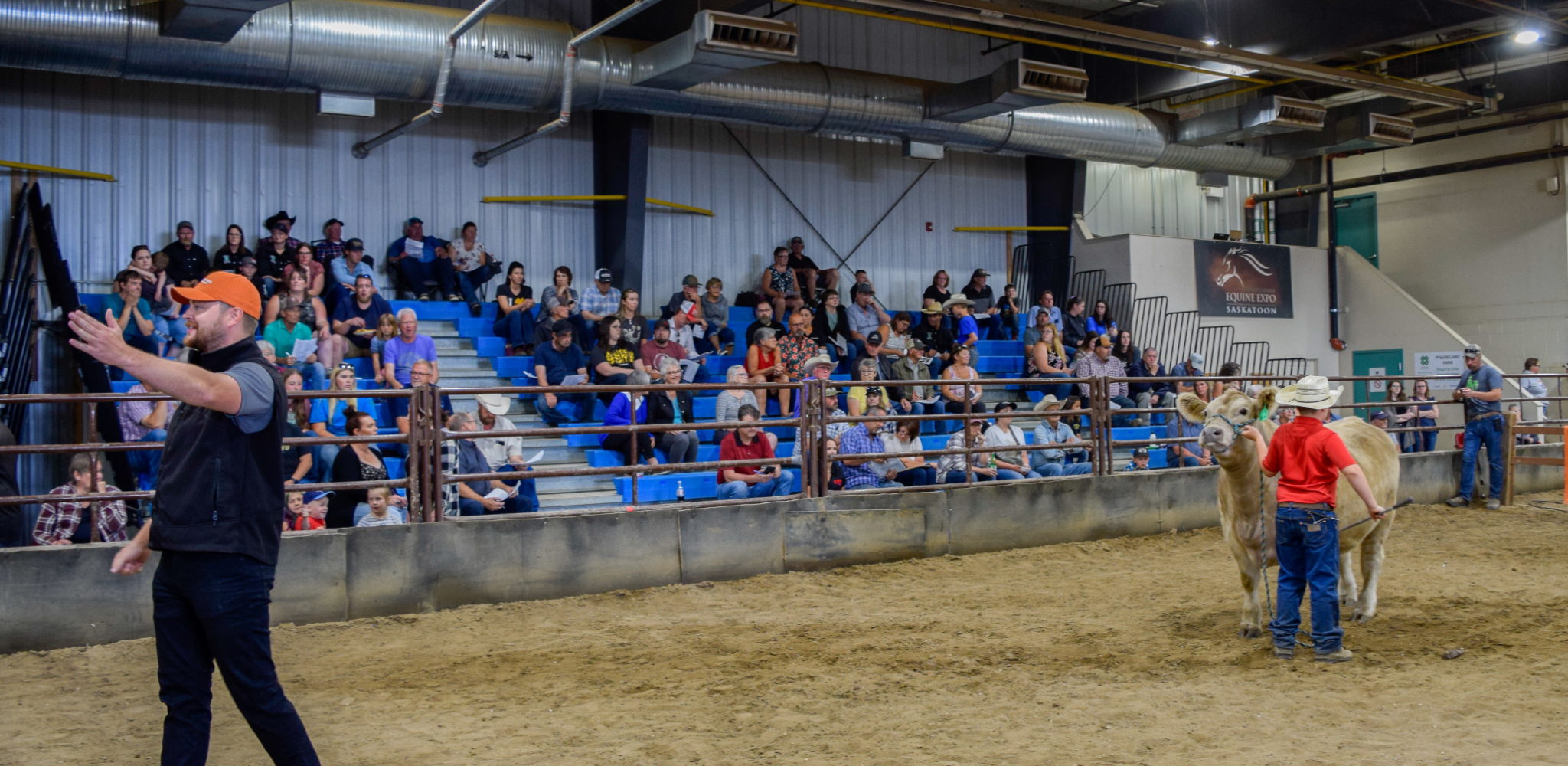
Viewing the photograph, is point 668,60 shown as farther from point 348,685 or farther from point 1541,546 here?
point 1541,546

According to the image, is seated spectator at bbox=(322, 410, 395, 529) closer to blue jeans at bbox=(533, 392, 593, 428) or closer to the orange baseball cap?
blue jeans at bbox=(533, 392, 593, 428)

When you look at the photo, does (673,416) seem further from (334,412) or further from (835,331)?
(835,331)

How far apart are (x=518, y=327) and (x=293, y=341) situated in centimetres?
249

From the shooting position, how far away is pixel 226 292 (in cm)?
373

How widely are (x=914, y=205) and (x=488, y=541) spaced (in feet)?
39.5

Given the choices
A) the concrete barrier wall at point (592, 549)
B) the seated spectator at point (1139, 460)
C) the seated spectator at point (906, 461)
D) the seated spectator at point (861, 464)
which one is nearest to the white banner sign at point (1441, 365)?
the seated spectator at point (1139, 460)

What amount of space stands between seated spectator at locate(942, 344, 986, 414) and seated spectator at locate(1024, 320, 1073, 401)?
2.98 ft

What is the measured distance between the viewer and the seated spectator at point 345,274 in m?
12.2

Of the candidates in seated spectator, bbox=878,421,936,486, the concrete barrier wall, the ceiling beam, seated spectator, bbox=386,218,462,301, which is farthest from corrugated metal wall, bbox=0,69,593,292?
the concrete barrier wall

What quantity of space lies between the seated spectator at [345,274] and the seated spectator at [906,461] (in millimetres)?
5650

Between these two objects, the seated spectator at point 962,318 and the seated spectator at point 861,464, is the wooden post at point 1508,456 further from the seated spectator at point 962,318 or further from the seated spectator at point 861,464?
the seated spectator at point 861,464

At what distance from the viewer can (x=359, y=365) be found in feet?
38.8

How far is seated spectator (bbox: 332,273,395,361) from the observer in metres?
11.7

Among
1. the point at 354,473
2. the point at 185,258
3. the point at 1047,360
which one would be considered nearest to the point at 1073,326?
the point at 1047,360
